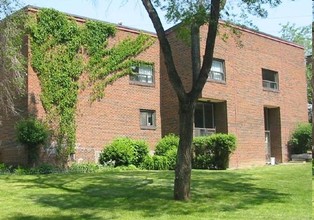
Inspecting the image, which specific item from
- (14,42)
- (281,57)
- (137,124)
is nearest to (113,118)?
(137,124)

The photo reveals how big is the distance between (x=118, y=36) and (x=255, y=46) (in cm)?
939

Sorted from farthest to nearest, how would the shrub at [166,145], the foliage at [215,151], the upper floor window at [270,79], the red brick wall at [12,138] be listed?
the upper floor window at [270,79] < the shrub at [166,145] < the foliage at [215,151] < the red brick wall at [12,138]

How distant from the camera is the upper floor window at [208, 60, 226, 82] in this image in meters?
27.5

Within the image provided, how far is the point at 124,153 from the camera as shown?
23.0 metres

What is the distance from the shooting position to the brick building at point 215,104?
2405cm

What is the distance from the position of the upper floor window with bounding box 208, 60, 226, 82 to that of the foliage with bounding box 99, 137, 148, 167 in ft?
20.9

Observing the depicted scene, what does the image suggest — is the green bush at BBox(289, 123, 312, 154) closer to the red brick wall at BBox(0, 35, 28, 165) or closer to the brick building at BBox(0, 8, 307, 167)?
the brick building at BBox(0, 8, 307, 167)

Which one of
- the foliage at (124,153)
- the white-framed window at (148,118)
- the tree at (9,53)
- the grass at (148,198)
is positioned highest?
the tree at (9,53)

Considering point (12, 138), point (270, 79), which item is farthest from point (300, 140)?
point (12, 138)

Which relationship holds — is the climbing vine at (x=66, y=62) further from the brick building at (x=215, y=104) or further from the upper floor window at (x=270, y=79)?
the upper floor window at (x=270, y=79)

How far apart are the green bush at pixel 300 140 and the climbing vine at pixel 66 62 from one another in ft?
44.7

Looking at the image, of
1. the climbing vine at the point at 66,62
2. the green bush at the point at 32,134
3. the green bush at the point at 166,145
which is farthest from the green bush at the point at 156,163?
the green bush at the point at 32,134

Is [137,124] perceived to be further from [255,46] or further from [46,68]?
[255,46]

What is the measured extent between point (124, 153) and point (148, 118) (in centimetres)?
461
